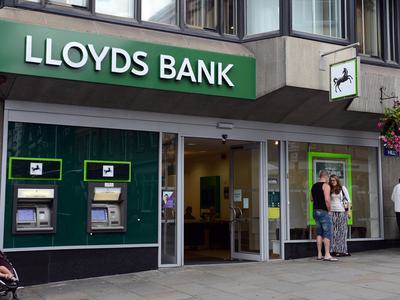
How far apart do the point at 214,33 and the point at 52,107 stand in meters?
3.40

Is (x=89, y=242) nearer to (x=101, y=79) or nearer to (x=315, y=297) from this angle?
(x=101, y=79)

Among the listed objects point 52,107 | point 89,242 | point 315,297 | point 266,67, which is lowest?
point 315,297

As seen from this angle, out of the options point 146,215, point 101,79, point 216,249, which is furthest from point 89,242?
point 216,249

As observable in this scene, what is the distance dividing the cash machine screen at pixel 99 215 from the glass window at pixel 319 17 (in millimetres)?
4949

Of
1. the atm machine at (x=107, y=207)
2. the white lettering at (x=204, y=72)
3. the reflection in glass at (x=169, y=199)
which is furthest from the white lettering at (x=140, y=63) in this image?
the atm machine at (x=107, y=207)

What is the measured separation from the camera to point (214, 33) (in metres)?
9.99

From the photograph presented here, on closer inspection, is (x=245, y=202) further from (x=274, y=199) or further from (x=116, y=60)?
(x=116, y=60)

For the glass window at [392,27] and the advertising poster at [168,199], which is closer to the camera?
the advertising poster at [168,199]

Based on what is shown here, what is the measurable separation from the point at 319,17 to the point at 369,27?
86.7 inches

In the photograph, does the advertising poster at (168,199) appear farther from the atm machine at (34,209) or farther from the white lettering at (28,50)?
the white lettering at (28,50)

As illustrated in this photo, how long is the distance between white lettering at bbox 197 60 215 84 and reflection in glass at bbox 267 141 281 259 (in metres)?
2.27

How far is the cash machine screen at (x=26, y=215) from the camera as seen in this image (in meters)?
8.32

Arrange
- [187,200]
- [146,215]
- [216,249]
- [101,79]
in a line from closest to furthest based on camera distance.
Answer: [101,79] < [146,215] < [216,249] < [187,200]

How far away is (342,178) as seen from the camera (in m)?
11.7
